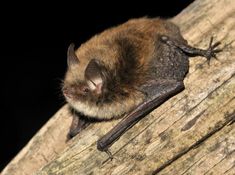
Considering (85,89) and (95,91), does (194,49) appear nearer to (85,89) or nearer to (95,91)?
(95,91)

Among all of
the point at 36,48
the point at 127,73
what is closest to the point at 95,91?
the point at 127,73

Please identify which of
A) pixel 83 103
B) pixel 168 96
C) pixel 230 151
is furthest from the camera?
pixel 83 103

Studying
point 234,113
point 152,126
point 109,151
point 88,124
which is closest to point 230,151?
point 234,113

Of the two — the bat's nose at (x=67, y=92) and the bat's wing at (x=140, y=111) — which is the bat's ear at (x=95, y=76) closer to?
the bat's nose at (x=67, y=92)

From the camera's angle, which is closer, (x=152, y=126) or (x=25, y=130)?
(x=152, y=126)

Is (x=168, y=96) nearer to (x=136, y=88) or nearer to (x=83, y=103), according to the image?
(x=136, y=88)
